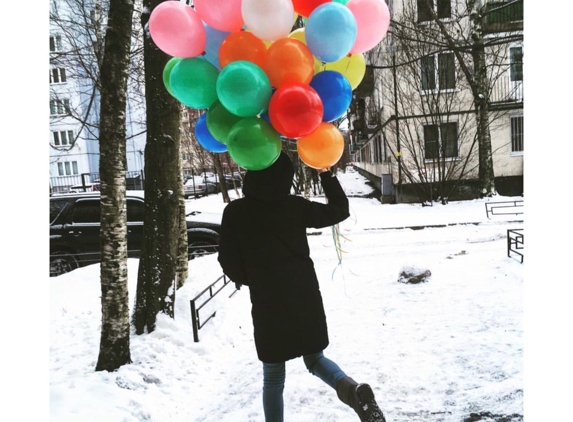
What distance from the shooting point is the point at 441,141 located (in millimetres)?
18438

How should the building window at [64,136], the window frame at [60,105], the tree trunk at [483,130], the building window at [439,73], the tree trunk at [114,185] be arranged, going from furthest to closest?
the building window at [64,136] → the building window at [439,73] → the tree trunk at [483,130] → the window frame at [60,105] → the tree trunk at [114,185]

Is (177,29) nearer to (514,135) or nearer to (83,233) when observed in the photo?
(83,233)

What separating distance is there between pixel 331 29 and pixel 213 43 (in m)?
0.81

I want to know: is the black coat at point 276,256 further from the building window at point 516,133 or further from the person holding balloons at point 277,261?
the building window at point 516,133

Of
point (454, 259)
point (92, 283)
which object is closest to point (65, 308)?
point (92, 283)

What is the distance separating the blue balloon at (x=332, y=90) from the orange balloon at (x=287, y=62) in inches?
5.6

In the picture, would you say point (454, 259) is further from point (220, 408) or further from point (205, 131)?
point (205, 131)

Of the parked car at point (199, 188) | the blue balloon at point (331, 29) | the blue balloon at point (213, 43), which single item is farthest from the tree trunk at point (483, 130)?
the parked car at point (199, 188)

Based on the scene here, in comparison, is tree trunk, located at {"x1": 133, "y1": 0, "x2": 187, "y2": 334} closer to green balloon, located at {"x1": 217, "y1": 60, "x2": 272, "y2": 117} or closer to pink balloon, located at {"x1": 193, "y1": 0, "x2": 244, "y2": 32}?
pink balloon, located at {"x1": 193, "y1": 0, "x2": 244, "y2": 32}

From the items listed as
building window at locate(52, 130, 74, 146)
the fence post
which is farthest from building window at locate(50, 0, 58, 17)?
building window at locate(52, 130, 74, 146)

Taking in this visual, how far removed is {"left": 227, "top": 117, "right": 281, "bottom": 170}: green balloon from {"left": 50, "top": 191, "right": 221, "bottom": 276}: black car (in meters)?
6.70

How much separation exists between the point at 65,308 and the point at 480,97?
51.9 feet

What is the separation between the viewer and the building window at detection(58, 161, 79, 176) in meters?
36.2

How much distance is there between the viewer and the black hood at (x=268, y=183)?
2.49m
